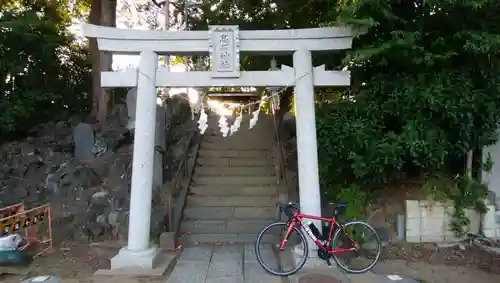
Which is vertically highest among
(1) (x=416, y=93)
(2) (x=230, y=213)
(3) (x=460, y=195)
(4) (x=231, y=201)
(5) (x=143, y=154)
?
(1) (x=416, y=93)

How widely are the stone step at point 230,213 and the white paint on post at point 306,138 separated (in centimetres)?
237

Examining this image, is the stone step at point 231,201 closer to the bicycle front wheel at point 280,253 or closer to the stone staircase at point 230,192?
the stone staircase at point 230,192

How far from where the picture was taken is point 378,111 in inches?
313

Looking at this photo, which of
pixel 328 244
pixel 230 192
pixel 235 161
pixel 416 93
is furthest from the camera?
pixel 235 161

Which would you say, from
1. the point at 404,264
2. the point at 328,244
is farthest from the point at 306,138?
the point at 404,264

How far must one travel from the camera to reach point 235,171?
36.8 feet

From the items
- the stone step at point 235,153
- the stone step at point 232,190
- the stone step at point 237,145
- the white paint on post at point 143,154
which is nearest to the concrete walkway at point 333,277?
the white paint on post at point 143,154

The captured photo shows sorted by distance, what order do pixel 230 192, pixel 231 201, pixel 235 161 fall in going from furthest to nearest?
1. pixel 235 161
2. pixel 230 192
3. pixel 231 201

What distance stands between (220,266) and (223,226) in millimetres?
2004

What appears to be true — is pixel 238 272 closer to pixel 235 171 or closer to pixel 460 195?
pixel 235 171

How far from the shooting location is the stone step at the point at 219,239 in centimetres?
876

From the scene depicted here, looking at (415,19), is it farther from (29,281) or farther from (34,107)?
(34,107)

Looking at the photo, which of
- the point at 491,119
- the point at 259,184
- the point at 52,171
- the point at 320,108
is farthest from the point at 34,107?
the point at 491,119

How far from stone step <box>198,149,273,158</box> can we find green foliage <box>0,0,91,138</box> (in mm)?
6438
